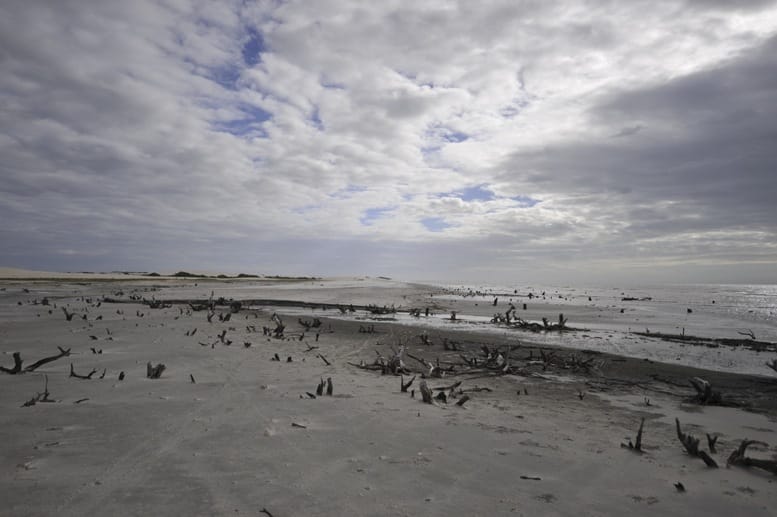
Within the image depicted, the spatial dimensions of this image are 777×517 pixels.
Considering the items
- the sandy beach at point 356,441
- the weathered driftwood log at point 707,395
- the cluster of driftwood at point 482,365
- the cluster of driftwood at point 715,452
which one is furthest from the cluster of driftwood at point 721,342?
the cluster of driftwood at point 715,452

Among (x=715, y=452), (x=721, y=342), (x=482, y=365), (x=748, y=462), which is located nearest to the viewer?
(x=748, y=462)

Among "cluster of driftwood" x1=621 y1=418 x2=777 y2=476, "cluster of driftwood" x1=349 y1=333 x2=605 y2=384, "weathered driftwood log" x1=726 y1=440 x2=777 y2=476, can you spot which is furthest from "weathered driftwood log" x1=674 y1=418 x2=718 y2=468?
"cluster of driftwood" x1=349 y1=333 x2=605 y2=384

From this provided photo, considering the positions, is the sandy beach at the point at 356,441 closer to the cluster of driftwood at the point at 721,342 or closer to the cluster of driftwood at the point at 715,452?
the cluster of driftwood at the point at 715,452

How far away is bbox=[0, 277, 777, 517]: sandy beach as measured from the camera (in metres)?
3.41

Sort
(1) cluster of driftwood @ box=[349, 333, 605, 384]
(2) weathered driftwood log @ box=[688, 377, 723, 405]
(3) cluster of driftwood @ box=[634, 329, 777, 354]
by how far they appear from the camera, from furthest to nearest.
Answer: (3) cluster of driftwood @ box=[634, 329, 777, 354] < (1) cluster of driftwood @ box=[349, 333, 605, 384] < (2) weathered driftwood log @ box=[688, 377, 723, 405]

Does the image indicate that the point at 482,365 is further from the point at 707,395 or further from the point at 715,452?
the point at 715,452

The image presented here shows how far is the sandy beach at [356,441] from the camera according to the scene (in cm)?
341

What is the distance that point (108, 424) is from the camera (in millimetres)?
4781

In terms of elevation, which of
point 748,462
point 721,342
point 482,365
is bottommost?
point 482,365

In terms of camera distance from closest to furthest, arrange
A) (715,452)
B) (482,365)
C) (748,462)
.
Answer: (748,462), (715,452), (482,365)

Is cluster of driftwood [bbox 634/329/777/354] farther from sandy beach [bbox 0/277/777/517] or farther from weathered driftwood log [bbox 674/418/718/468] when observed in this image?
weathered driftwood log [bbox 674/418/718/468]

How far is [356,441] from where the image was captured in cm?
468

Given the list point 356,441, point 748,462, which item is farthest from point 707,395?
point 356,441

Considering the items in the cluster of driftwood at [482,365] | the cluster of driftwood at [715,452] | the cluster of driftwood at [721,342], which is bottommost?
the cluster of driftwood at [482,365]
